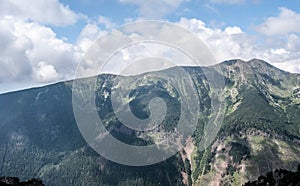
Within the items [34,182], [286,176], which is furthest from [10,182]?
[286,176]

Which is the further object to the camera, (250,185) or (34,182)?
(250,185)

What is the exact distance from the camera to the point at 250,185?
477 feet

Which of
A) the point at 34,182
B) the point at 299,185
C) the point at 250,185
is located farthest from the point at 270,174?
the point at 34,182

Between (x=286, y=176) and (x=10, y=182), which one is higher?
(x=10, y=182)

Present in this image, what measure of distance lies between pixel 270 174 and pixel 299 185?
3263cm

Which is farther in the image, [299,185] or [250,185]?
[250,185]

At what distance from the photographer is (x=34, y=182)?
121688mm

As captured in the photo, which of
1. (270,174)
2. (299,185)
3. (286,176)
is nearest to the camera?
(299,185)

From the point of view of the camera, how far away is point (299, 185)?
115375 millimetres

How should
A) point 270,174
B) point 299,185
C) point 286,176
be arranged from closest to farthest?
1. point 299,185
2. point 286,176
3. point 270,174

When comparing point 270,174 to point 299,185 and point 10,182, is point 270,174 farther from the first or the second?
point 10,182

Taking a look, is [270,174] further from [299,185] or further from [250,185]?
[299,185]

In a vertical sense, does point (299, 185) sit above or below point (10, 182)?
below

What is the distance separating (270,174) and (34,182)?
91.1m
